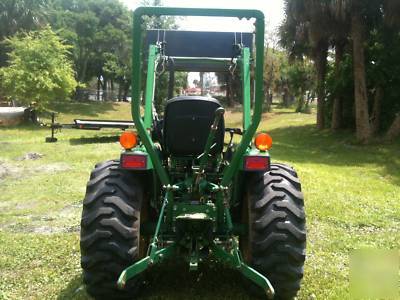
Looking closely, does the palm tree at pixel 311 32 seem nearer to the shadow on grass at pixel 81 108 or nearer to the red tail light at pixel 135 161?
the red tail light at pixel 135 161

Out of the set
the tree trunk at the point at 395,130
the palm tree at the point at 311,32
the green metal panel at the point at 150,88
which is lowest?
the tree trunk at the point at 395,130

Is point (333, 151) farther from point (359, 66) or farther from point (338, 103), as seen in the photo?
point (338, 103)

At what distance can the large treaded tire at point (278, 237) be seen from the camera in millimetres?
3543

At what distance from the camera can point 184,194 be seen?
3918 millimetres

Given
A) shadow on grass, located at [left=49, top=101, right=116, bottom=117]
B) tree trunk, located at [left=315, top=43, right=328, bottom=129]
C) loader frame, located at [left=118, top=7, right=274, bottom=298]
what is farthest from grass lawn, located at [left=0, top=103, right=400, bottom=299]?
shadow on grass, located at [left=49, top=101, right=116, bottom=117]

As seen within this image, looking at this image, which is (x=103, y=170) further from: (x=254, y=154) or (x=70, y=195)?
(x=70, y=195)

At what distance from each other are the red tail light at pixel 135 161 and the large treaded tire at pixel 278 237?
35.0 inches

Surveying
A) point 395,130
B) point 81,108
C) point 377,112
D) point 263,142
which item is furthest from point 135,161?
point 81,108

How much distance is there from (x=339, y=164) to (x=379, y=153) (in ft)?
7.95

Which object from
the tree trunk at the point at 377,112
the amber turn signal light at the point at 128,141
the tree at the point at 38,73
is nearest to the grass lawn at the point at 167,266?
the amber turn signal light at the point at 128,141

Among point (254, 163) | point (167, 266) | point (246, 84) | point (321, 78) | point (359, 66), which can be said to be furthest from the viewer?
point (321, 78)

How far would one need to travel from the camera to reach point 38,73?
81.2ft

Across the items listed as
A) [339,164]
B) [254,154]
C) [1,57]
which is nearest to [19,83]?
[1,57]

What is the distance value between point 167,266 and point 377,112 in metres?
16.6
